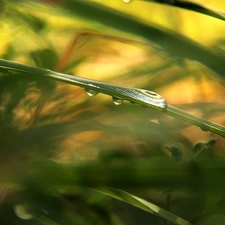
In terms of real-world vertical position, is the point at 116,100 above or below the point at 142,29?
below

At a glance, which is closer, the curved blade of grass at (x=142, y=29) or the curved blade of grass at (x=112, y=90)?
the curved blade of grass at (x=112, y=90)

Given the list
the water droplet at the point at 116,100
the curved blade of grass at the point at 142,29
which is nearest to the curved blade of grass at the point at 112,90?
the water droplet at the point at 116,100

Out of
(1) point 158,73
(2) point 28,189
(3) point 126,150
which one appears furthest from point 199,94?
(2) point 28,189

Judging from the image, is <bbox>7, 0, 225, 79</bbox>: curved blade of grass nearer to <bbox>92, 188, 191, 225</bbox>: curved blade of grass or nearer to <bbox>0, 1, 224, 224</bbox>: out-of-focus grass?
<bbox>0, 1, 224, 224</bbox>: out-of-focus grass

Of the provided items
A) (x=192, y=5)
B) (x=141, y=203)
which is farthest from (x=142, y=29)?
(x=141, y=203)

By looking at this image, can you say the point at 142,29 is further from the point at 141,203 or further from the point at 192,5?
Answer: the point at 141,203

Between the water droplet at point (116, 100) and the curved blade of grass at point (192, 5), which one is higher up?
the curved blade of grass at point (192, 5)

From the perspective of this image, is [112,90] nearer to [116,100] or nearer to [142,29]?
[116,100]

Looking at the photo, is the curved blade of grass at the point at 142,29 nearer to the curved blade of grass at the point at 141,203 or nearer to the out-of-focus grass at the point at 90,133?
the out-of-focus grass at the point at 90,133

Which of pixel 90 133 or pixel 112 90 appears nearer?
pixel 112 90
